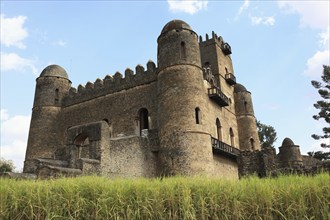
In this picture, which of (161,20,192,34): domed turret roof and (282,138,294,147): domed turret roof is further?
(282,138,294,147): domed turret roof

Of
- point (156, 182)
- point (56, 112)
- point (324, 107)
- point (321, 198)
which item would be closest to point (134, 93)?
point (56, 112)

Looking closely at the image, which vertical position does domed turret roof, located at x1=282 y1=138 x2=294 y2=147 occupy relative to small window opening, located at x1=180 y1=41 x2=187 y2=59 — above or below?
below

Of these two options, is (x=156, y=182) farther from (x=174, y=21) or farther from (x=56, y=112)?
(x=56, y=112)

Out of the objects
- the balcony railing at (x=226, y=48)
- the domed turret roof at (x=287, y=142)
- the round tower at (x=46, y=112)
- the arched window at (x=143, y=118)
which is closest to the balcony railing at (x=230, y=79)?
the balcony railing at (x=226, y=48)

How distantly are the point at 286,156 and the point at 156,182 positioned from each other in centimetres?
1738

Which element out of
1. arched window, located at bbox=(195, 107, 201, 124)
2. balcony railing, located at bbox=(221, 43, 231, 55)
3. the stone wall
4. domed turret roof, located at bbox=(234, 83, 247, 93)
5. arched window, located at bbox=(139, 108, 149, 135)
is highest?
balcony railing, located at bbox=(221, 43, 231, 55)

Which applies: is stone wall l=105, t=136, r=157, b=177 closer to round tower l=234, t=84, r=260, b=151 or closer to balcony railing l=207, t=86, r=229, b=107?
balcony railing l=207, t=86, r=229, b=107

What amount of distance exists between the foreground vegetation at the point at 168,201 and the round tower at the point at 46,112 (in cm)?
1700

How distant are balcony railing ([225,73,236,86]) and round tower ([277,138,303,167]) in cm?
627

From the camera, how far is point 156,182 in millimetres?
5734

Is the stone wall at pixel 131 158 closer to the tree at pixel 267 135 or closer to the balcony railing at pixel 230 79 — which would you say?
the balcony railing at pixel 230 79

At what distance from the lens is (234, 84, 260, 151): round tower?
23359mm

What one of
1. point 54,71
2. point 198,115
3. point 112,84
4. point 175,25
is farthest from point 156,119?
point 54,71

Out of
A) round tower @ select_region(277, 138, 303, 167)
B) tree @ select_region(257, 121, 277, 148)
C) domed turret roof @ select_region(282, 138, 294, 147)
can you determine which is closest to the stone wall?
round tower @ select_region(277, 138, 303, 167)
